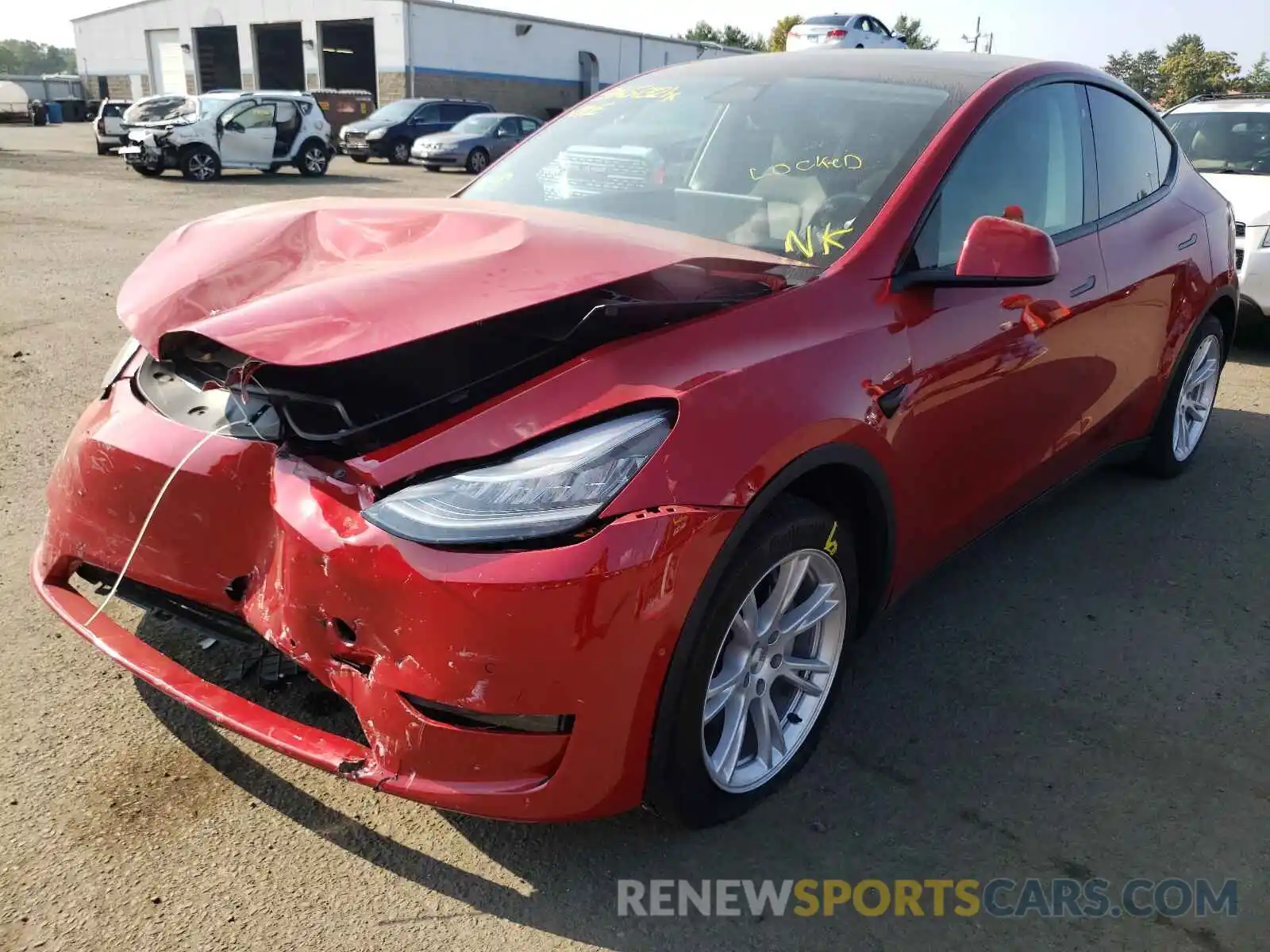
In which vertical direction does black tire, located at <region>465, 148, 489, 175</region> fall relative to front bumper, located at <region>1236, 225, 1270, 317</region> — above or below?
below

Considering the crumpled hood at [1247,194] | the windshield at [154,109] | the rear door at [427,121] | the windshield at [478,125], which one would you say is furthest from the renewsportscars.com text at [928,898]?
the rear door at [427,121]

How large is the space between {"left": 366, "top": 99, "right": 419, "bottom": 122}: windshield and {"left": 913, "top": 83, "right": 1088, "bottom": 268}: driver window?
24.0 metres

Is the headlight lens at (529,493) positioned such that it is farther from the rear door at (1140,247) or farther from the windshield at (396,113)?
the windshield at (396,113)

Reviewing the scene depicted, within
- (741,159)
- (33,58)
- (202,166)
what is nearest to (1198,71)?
(202,166)

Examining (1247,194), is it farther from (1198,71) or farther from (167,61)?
(1198,71)

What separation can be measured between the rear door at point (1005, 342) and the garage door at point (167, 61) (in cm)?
5152

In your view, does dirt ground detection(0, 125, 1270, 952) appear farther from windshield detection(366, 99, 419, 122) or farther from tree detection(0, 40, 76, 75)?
tree detection(0, 40, 76, 75)

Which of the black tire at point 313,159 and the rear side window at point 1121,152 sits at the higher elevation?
the rear side window at point 1121,152

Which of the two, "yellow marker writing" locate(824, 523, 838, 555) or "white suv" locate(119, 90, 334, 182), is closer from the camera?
"yellow marker writing" locate(824, 523, 838, 555)

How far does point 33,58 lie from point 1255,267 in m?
166

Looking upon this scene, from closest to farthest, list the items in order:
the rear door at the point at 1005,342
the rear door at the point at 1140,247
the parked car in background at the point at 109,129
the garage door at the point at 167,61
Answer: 1. the rear door at the point at 1005,342
2. the rear door at the point at 1140,247
3. the parked car in background at the point at 109,129
4. the garage door at the point at 167,61

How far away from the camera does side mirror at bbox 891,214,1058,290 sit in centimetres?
249

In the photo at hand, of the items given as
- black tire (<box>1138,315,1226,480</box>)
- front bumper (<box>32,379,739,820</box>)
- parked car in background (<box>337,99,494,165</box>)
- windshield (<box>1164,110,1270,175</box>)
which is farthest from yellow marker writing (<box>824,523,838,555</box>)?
parked car in background (<box>337,99,494,165</box>)

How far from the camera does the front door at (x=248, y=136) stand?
18969 millimetres
